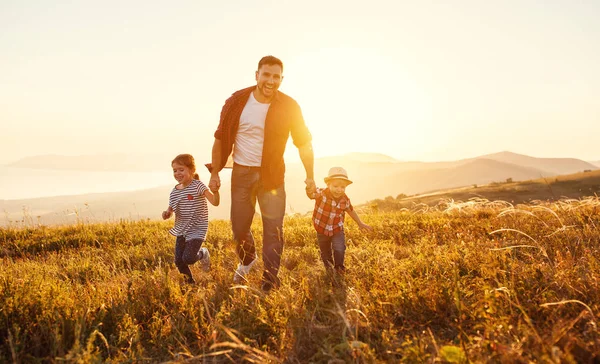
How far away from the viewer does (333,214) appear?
16.0 ft

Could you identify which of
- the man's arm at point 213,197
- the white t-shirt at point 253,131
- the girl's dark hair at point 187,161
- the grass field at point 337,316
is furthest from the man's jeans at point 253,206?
the girl's dark hair at point 187,161

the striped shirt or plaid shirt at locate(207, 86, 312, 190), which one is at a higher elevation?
plaid shirt at locate(207, 86, 312, 190)

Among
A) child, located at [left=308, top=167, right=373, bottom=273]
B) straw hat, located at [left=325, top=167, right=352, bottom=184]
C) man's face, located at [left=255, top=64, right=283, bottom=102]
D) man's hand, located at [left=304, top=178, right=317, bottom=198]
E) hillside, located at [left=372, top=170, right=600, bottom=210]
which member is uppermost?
man's face, located at [left=255, top=64, right=283, bottom=102]

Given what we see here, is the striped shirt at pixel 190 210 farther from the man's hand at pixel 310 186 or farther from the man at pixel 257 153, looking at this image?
the man's hand at pixel 310 186

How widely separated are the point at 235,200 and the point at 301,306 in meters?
1.74

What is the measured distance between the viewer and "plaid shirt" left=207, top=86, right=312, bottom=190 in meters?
4.53

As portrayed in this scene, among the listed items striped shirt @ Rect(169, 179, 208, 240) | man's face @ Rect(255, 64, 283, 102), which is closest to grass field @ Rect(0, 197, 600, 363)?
striped shirt @ Rect(169, 179, 208, 240)

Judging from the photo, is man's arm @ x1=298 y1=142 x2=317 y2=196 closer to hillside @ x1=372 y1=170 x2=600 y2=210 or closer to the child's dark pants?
the child's dark pants

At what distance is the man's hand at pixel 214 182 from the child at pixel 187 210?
10.3 inches

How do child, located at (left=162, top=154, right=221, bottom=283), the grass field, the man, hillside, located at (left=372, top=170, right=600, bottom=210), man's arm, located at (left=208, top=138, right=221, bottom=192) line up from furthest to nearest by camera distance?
hillside, located at (left=372, top=170, right=600, bottom=210), child, located at (left=162, top=154, right=221, bottom=283), man's arm, located at (left=208, top=138, right=221, bottom=192), the man, the grass field

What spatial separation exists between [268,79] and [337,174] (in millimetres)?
1543

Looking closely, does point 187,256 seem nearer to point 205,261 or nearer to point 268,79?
point 205,261

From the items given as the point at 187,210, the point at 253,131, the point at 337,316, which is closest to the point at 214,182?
the point at 187,210

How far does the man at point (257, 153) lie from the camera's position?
14.8ft
